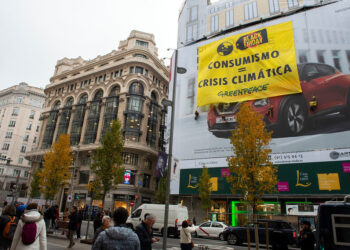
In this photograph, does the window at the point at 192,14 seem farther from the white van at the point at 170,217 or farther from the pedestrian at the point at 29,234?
the pedestrian at the point at 29,234

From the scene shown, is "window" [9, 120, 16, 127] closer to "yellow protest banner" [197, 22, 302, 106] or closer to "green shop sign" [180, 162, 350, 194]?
"yellow protest banner" [197, 22, 302, 106]

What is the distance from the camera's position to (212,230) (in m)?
21.0

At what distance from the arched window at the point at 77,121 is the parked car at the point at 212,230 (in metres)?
37.9

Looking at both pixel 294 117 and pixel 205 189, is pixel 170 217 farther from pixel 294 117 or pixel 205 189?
pixel 294 117

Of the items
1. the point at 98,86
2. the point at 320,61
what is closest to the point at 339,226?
the point at 320,61

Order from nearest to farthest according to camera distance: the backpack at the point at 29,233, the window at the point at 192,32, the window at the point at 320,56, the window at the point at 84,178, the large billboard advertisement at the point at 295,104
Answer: the backpack at the point at 29,233, the large billboard advertisement at the point at 295,104, the window at the point at 320,56, the window at the point at 192,32, the window at the point at 84,178

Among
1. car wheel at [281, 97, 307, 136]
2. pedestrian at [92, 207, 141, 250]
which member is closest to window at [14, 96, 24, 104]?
car wheel at [281, 97, 307, 136]

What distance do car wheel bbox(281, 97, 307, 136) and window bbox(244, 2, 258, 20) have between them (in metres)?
15.5

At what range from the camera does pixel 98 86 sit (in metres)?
53.9

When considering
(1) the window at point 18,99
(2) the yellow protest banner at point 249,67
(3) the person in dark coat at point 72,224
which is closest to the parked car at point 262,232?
(3) the person in dark coat at point 72,224

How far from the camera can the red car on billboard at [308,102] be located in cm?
2800

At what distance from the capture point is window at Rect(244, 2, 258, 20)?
122ft

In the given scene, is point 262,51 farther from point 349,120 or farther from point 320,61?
point 349,120

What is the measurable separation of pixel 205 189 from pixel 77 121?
35.6 metres
